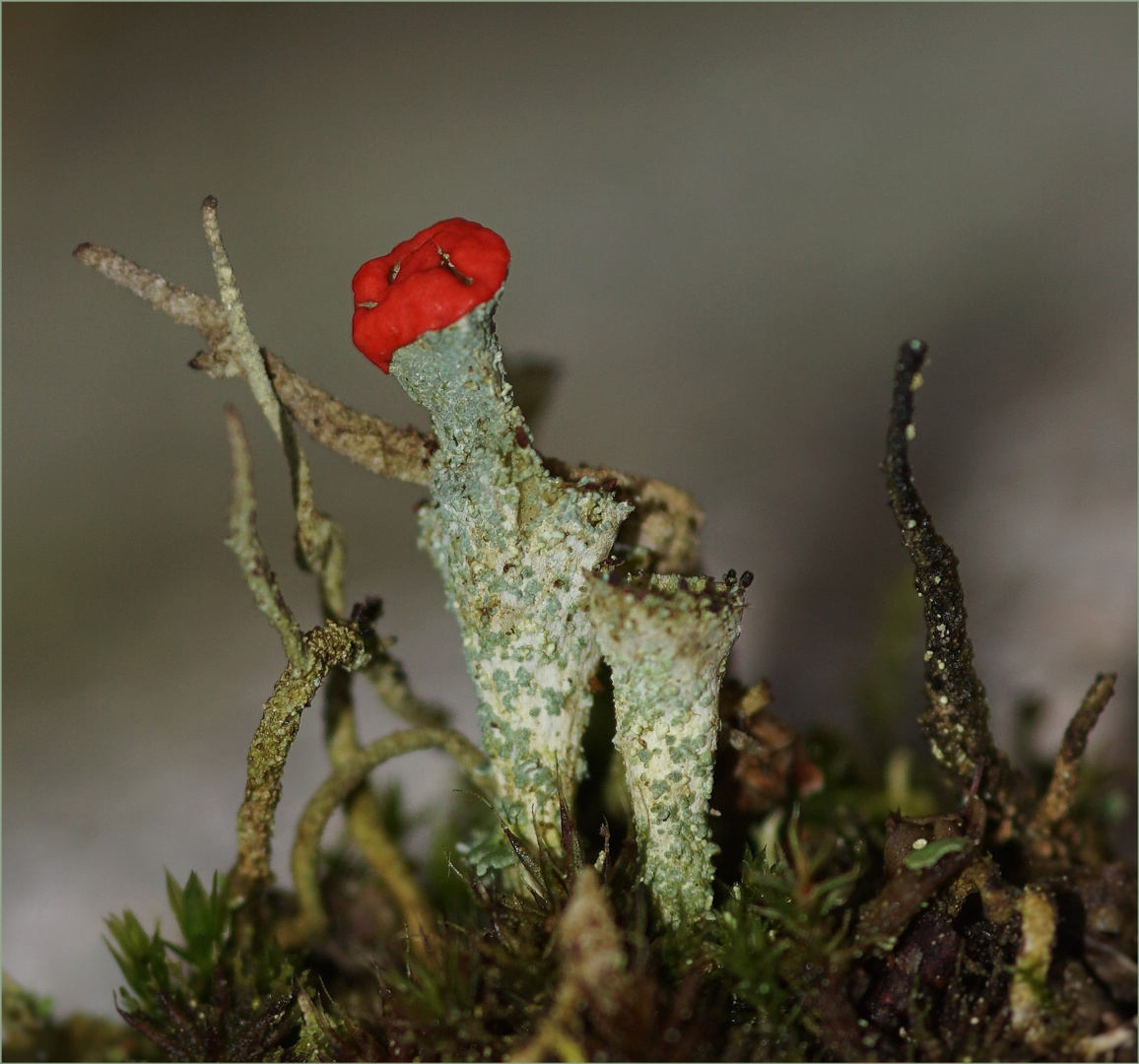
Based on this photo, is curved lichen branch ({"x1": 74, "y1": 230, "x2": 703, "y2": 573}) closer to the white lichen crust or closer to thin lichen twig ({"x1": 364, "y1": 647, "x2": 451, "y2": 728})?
the white lichen crust

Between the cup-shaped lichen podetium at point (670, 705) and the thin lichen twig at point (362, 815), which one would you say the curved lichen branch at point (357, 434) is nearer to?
the cup-shaped lichen podetium at point (670, 705)

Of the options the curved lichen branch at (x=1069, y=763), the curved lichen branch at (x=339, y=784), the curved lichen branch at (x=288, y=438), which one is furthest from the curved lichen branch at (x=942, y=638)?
the curved lichen branch at (x=288, y=438)

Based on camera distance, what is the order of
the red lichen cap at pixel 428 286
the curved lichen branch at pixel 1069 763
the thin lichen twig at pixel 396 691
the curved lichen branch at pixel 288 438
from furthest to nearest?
1. the thin lichen twig at pixel 396 691
2. the curved lichen branch at pixel 1069 763
3. the curved lichen branch at pixel 288 438
4. the red lichen cap at pixel 428 286

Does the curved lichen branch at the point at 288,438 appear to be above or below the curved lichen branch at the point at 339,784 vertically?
above

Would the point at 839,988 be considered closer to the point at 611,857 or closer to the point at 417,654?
the point at 611,857

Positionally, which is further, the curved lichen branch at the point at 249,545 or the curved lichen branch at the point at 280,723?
the curved lichen branch at the point at 280,723
